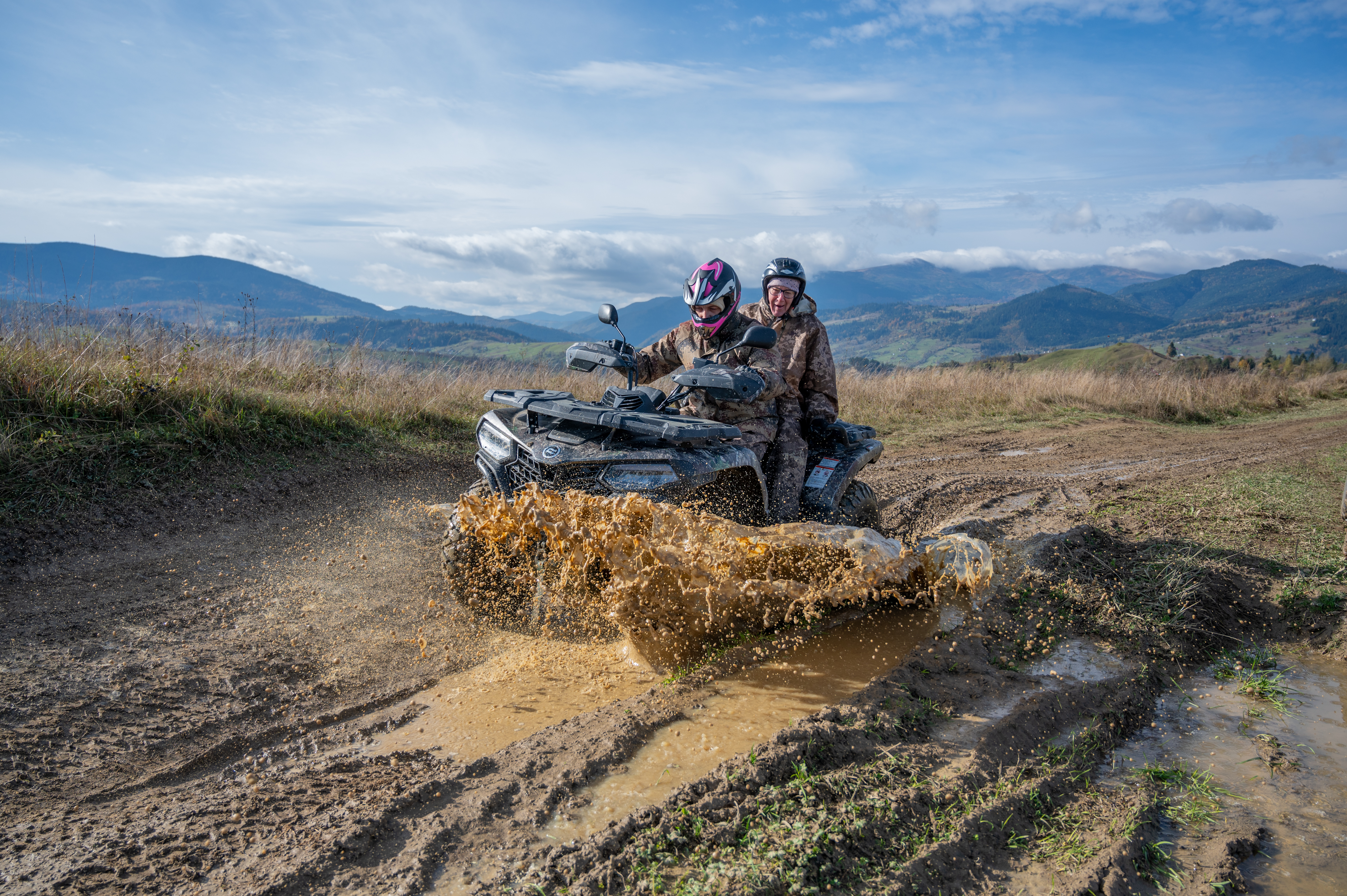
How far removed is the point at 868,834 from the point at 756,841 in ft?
1.19

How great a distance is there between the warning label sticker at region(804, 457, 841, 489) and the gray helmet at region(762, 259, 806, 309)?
1167 millimetres

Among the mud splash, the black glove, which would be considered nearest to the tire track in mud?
the mud splash

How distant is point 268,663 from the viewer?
372cm

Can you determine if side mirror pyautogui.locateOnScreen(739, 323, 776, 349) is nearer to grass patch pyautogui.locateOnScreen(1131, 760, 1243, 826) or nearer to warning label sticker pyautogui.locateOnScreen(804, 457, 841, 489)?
warning label sticker pyautogui.locateOnScreen(804, 457, 841, 489)

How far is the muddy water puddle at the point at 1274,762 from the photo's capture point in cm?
242

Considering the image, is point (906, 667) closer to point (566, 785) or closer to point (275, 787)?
point (566, 785)

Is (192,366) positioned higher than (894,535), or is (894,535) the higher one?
(192,366)

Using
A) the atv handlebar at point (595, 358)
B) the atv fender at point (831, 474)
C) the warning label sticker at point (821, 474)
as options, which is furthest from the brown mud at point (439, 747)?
the atv handlebar at point (595, 358)

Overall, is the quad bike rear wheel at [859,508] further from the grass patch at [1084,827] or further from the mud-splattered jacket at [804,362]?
the grass patch at [1084,827]

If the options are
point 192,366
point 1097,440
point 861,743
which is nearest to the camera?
point 861,743

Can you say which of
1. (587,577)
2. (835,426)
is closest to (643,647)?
(587,577)

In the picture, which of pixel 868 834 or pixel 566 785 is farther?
pixel 566 785

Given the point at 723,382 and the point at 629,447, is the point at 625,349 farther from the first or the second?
the point at 629,447

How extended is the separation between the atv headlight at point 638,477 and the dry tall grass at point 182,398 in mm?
4462
